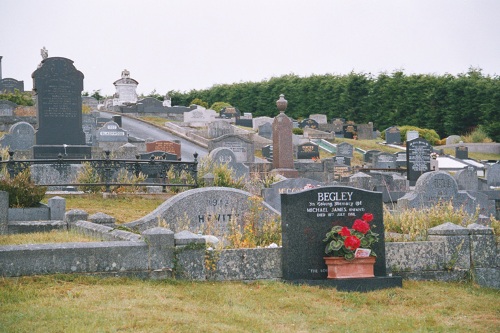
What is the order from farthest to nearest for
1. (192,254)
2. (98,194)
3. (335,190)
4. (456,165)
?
(456,165) < (98,194) < (335,190) < (192,254)

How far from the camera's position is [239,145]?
30234mm

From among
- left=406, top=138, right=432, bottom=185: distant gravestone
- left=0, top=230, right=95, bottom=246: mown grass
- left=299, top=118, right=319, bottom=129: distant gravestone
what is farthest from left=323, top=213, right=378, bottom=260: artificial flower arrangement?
left=299, top=118, right=319, bottom=129: distant gravestone

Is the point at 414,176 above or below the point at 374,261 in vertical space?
above

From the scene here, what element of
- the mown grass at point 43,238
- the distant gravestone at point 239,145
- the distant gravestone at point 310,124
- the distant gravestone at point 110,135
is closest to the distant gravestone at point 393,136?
the distant gravestone at point 310,124

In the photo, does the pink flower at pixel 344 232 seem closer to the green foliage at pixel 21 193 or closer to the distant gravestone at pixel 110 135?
the green foliage at pixel 21 193

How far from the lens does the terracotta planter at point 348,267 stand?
29.0 feet

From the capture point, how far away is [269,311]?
760 centimetres

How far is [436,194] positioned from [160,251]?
9.98 meters

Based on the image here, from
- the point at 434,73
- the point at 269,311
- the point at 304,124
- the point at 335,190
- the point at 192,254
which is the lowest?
the point at 269,311

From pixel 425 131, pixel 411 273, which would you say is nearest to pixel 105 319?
pixel 411 273

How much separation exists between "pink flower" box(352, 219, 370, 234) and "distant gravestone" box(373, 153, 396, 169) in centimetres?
2496

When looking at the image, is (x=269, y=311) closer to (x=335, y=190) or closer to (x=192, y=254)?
(x=192, y=254)

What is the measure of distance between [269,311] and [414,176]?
2109 cm

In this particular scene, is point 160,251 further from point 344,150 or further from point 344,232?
point 344,150
